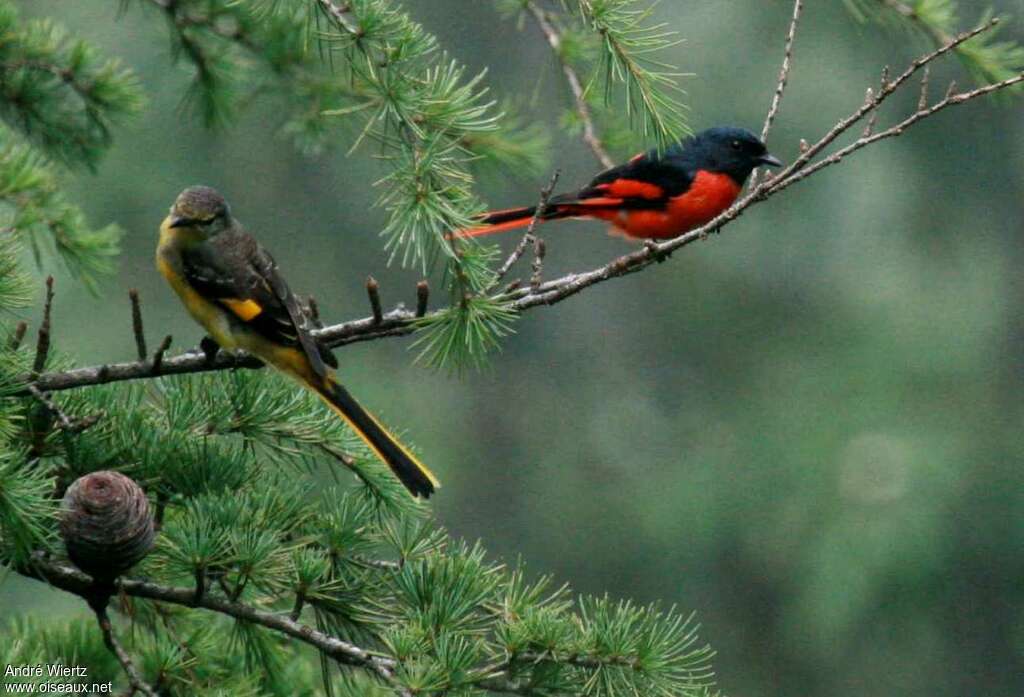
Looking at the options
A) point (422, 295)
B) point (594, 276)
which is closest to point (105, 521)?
point (422, 295)

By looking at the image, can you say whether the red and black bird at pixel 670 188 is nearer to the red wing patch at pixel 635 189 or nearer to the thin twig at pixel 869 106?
the red wing patch at pixel 635 189

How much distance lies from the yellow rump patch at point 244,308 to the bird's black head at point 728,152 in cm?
156

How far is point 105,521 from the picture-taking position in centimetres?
193

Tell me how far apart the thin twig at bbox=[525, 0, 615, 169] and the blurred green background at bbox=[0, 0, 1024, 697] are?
5168 mm

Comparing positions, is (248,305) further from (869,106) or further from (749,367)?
(749,367)

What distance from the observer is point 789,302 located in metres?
9.38

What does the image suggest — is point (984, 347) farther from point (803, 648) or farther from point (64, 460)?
point (64, 460)

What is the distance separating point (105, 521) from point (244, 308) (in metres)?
0.92

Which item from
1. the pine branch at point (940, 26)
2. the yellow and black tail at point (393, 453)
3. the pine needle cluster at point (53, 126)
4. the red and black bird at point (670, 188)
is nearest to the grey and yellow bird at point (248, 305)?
the yellow and black tail at point (393, 453)

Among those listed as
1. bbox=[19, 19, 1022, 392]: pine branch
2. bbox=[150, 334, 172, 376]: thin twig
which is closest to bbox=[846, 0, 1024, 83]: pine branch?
bbox=[19, 19, 1022, 392]: pine branch

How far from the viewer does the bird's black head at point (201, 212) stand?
3070 millimetres

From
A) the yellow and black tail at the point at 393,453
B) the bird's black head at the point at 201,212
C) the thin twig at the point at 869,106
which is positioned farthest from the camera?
the bird's black head at the point at 201,212

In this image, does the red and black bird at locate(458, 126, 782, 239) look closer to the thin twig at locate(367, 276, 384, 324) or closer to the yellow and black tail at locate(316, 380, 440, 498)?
the yellow and black tail at locate(316, 380, 440, 498)

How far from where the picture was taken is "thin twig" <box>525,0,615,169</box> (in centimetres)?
278
